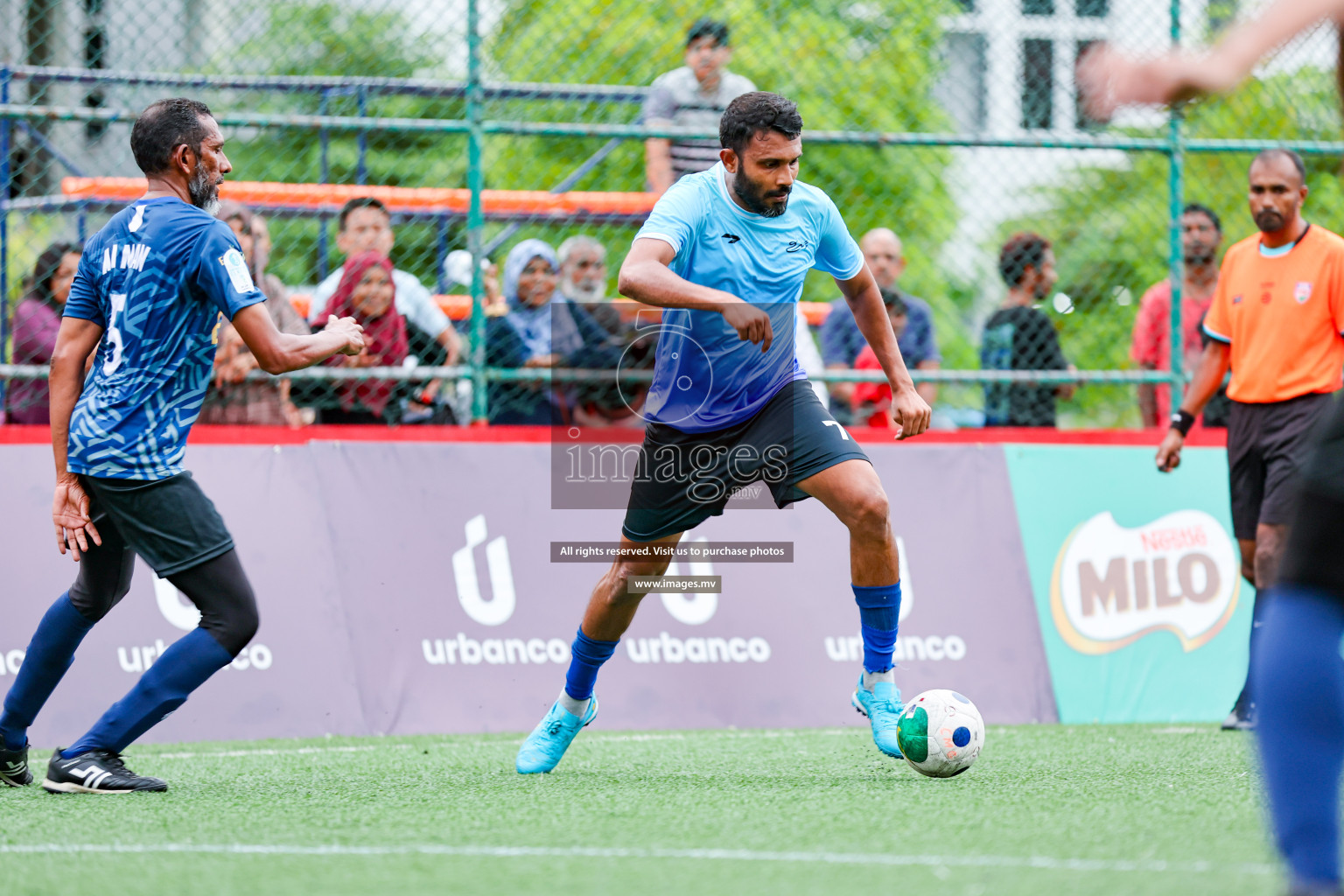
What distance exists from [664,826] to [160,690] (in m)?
1.82

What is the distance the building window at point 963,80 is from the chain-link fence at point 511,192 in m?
0.16

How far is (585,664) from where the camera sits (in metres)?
5.32

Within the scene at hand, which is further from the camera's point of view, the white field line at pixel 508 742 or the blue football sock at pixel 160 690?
the white field line at pixel 508 742

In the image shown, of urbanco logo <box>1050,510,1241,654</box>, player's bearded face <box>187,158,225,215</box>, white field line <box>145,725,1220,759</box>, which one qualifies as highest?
player's bearded face <box>187,158,225,215</box>

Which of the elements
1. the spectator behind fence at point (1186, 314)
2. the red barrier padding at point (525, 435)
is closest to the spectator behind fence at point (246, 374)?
the red barrier padding at point (525, 435)

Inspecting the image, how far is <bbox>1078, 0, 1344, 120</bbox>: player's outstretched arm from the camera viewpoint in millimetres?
2361

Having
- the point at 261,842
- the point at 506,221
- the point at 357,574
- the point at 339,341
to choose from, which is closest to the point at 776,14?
the point at 506,221

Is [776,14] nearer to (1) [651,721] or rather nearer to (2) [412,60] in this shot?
(2) [412,60]

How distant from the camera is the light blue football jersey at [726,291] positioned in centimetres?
515

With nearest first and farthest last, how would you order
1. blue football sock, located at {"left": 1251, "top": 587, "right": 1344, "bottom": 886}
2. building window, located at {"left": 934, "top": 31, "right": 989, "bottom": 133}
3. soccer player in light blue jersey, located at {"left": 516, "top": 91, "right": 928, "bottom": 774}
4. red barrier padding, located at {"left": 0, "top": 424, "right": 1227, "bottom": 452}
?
blue football sock, located at {"left": 1251, "top": 587, "right": 1344, "bottom": 886} → soccer player in light blue jersey, located at {"left": 516, "top": 91, "right": 928, "bottom": 774} → red barrier padding, located at {"left": 0, "top": 424, "right": 1227, "bottom": 452} → building window, located at {"left": 934, "top": 31, "right": 989, "bottom": 133}

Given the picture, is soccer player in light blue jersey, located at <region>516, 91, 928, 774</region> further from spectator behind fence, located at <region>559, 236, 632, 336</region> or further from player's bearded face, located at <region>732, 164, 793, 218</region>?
spectator behind fence, located at <region>559, 236, 632, 336</region>

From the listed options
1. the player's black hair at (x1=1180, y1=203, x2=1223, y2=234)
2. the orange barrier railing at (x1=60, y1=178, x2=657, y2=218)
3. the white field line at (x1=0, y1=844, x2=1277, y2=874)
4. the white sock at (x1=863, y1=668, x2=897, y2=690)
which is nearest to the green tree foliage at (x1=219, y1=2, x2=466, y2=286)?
the orange barrier railing at (x1=60, y1=178, x2=657, y2=218)

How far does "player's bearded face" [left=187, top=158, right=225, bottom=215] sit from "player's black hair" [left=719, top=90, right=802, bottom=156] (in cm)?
173

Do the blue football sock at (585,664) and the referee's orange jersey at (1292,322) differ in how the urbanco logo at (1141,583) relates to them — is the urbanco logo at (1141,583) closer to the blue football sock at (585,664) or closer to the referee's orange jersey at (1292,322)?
the referee's orange jersey at (1292,322)
